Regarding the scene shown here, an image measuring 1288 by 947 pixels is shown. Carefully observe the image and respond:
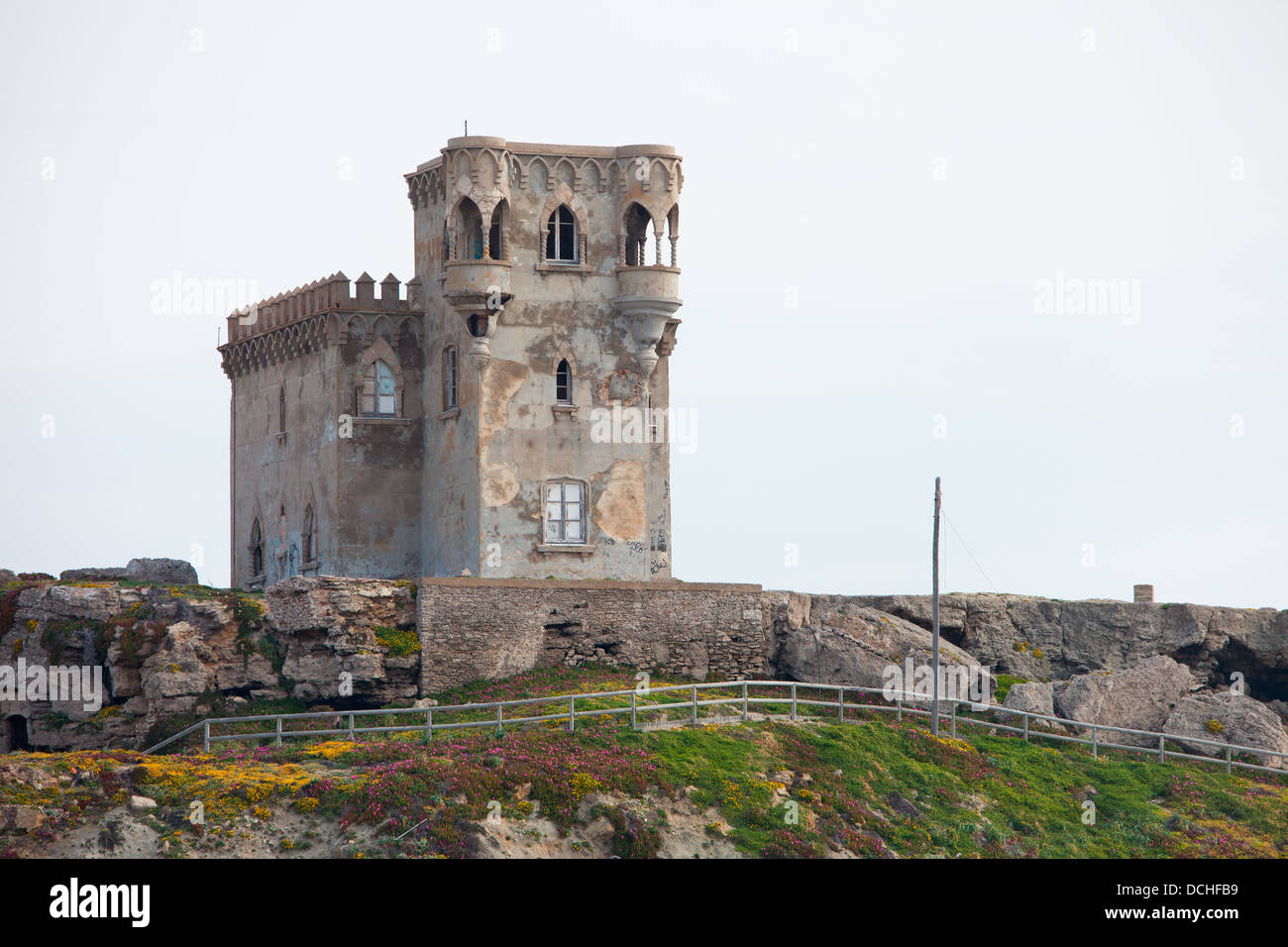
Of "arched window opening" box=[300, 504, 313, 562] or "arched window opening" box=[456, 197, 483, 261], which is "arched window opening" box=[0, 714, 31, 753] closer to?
"arched window opening" box=[300, 504, 313, 562]

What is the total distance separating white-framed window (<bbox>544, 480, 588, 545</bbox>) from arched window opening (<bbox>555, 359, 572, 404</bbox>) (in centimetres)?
236

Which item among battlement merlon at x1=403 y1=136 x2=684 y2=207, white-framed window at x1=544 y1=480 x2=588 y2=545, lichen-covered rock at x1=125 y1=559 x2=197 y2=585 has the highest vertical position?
battlement merlon at x1=403 y1=136 x2=684 y2=207

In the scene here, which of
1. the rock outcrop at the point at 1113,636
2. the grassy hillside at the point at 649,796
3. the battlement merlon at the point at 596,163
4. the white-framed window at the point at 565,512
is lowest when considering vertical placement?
the grassy hillside at the point at 649,796

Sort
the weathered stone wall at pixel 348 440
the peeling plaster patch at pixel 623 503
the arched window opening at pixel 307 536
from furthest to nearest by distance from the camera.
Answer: the arched window opening at pixel 307 536 < the weathered stone wall at pixel 348 440 < the peeling plaster patch at pixel 623 503

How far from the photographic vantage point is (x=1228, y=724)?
187 ft

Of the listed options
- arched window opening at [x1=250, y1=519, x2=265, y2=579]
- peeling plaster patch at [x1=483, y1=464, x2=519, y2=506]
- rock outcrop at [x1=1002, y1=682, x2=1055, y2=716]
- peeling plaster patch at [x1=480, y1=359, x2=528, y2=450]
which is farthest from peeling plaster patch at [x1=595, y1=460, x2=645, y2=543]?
arched window opening at [x1=250, y1=519, x2=265, y2=579]

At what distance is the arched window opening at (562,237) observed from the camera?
62.8 meters

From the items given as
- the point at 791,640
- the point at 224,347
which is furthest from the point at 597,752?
the point at 224,347

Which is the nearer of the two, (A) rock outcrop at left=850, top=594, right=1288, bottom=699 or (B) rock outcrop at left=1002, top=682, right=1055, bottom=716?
(B) rock outcrop at left=1002, top=682, right=1055, bottom=716

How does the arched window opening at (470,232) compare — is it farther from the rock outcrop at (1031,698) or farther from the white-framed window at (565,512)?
the rock outcrop at (1031,698)

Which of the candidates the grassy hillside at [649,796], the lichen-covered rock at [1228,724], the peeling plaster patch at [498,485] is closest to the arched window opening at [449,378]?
the peeling plaster patch at [498,485]

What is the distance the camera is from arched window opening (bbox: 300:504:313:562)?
2576 inches

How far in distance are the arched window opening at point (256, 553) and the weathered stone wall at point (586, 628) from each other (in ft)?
47.8

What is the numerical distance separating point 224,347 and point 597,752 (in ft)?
95.3
